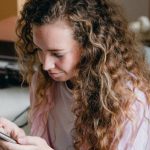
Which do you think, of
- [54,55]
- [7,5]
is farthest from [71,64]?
[7,5]

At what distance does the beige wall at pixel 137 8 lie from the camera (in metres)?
1.73

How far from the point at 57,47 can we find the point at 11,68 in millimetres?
622

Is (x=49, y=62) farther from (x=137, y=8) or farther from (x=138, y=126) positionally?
(x=137, y=8)

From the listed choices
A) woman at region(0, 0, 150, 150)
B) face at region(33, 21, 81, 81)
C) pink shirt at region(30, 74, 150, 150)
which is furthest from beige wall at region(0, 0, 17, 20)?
pink shirt at region(30, 74, 150, 150)

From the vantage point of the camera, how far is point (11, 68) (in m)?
1.46

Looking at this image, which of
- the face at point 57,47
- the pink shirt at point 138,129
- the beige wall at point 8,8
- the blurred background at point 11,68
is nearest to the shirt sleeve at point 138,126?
the pink shirt at point 138,129

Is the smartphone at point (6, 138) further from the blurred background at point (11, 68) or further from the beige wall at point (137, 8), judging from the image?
the beige wall at point (137, 8)

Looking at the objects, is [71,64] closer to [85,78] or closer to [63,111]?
[85,78]

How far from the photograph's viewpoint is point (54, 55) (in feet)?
2.94

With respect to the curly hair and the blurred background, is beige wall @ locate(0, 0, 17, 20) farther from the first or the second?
the curly hair

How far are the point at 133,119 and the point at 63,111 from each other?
0.24 meters

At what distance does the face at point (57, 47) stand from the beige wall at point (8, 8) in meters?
0.42

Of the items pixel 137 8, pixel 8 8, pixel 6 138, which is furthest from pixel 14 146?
pixel 137 8

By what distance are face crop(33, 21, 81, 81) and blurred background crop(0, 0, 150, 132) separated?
43 centimetres
